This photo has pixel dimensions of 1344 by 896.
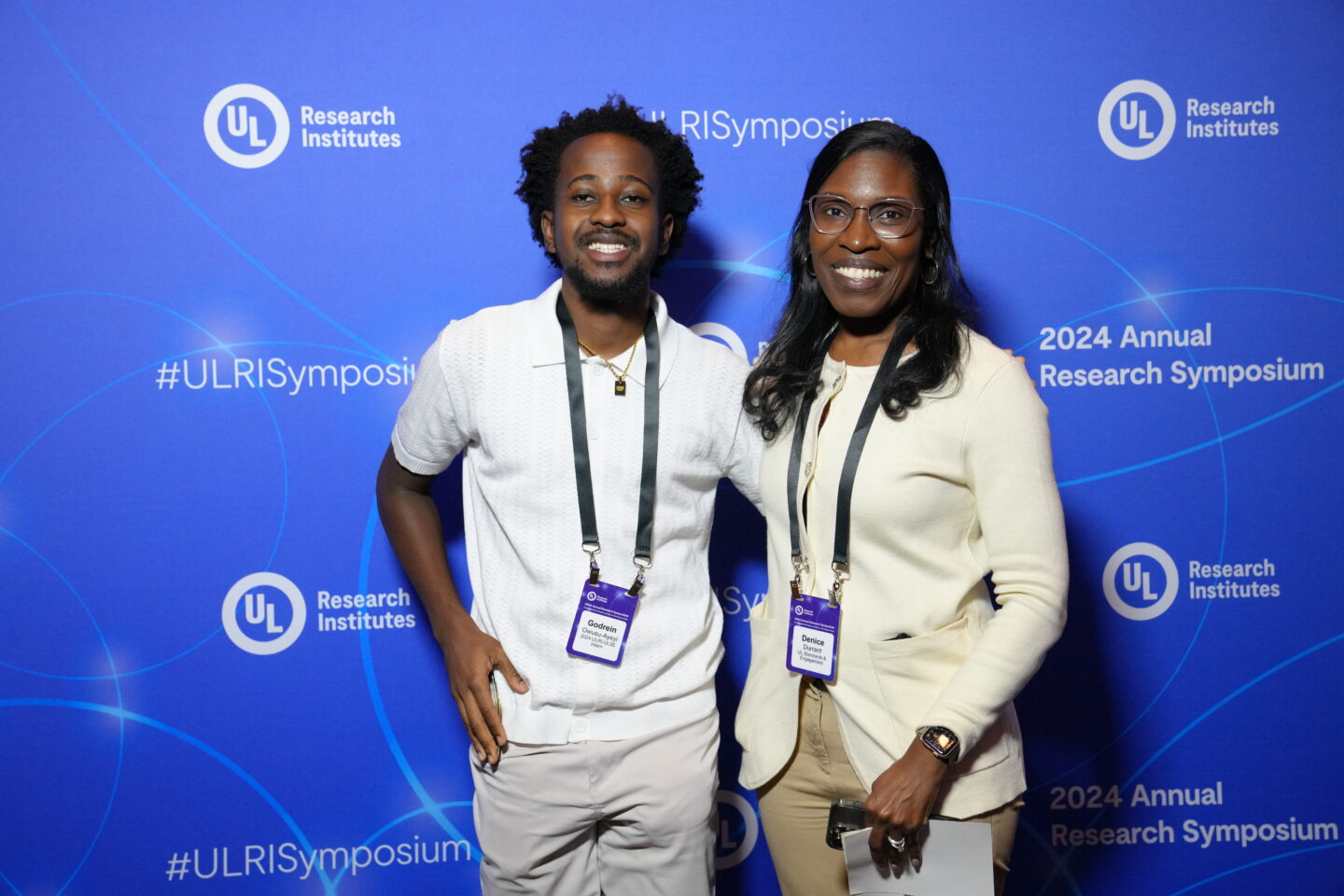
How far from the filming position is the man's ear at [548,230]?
2.04 m

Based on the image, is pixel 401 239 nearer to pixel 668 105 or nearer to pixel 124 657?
pixel 668 105

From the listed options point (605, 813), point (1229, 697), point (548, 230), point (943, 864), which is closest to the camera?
point (943, 864)

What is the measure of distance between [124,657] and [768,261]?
6.36ft

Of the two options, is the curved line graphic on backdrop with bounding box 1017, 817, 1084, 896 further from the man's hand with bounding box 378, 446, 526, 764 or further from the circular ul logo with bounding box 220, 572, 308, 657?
the circular ul logo with bounding box 220, 572, 308, 657

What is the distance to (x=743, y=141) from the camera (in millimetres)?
2414

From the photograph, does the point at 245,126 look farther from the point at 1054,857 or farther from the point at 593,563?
the point at 1054,857

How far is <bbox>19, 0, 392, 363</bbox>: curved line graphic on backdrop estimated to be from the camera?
230 centimetres

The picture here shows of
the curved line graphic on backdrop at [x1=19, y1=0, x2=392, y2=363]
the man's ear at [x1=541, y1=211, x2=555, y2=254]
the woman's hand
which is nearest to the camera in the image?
the woman's hand

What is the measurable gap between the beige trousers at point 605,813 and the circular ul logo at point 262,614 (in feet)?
2.61

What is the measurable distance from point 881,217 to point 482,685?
3.80ft

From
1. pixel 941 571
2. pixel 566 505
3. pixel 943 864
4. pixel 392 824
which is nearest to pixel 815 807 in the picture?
pixel 943 864

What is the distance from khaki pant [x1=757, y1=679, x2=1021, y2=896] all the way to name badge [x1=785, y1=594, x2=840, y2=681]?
0.24 ft

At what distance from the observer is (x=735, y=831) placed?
259 centimetres

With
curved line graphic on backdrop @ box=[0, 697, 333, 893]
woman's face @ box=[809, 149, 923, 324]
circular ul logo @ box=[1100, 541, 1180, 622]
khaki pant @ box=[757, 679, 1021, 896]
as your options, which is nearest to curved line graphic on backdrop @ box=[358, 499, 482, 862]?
curved line graphic on backdrop @ box=[0, 697, 333, 893]
